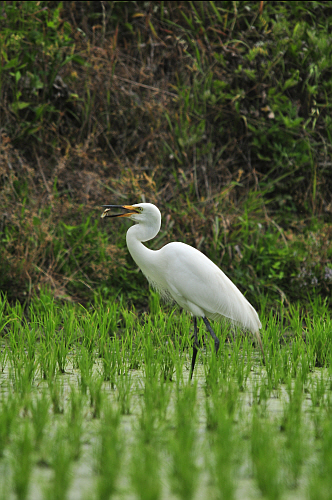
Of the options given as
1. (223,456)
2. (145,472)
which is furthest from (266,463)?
(145,472)

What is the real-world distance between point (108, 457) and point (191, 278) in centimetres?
208

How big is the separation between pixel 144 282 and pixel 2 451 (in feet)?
12.4

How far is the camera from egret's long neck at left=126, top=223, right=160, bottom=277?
3982mm

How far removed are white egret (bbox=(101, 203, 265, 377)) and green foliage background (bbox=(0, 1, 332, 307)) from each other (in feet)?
5.79

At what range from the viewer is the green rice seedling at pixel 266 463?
1.82m

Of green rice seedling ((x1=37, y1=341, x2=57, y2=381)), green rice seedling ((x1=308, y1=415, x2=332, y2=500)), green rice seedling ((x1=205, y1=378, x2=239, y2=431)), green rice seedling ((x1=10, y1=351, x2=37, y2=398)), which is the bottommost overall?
green rice seedling ((x1=37, y1=341, x2=57, y2=381))

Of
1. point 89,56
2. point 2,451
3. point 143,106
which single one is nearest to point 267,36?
point 143,106

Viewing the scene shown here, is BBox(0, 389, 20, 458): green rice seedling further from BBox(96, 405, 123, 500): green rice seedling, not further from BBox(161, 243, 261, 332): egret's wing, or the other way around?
BBox(161, 243, 261, 332): egret's wing

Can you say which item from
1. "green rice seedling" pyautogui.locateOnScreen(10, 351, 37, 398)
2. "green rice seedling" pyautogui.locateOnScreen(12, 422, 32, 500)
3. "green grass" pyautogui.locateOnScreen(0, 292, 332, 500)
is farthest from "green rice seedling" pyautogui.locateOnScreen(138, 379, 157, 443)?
"green rice seedling" pyautogui.locateOnScreen(10, 351, 37, 398)

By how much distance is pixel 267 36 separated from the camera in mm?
7293

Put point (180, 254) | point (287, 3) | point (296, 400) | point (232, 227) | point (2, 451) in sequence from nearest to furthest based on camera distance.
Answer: point (2, 451), point (296, 400), point (180, 254), point (232, 227), point (287, 3)

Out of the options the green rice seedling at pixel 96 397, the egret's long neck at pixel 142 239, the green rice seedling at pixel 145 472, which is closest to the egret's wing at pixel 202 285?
the egret's long neck at pixel 142 239

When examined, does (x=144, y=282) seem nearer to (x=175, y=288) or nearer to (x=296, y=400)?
(x=175, y=288)

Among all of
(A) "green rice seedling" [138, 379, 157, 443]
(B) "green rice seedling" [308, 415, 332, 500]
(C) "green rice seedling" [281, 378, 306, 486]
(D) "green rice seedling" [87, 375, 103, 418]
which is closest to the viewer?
(B) "green rice seedling" [308, 415, 332, 500]
